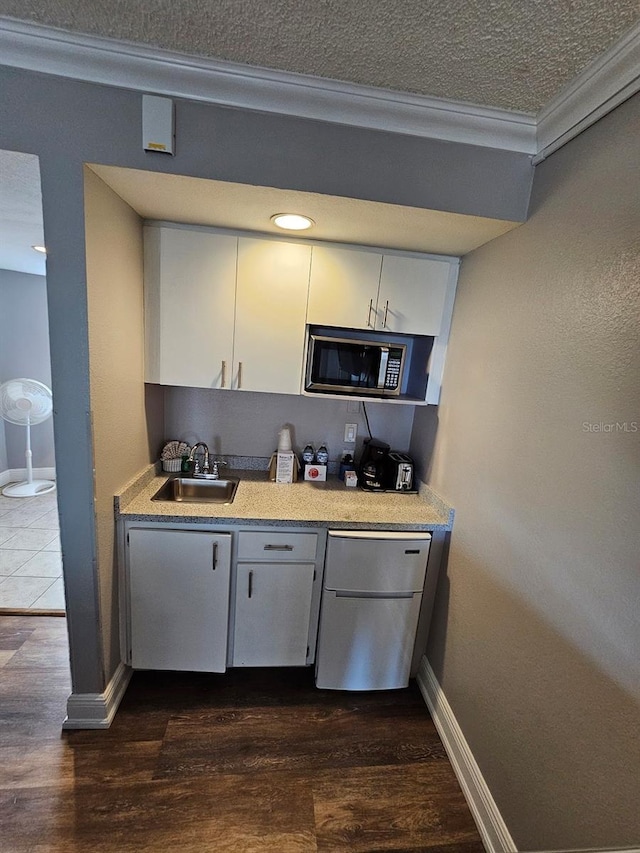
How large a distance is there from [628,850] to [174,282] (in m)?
2.13

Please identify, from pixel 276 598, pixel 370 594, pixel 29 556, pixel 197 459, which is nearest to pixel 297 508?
pixel 276 598

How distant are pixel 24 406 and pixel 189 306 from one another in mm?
2999

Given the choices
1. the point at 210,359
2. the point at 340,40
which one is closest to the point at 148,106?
the point at 340,40

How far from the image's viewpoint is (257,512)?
171 centimetres

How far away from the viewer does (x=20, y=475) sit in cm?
407

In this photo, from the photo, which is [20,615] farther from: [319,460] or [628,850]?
[628,850]

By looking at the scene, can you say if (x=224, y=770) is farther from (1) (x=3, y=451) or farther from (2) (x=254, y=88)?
(1) (x=3, y=451)

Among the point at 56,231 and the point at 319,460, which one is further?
the point at 319,460

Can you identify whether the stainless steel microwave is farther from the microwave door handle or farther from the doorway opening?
the doorway opening

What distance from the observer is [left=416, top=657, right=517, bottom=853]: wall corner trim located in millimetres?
1270

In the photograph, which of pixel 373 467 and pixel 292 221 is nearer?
pixel 292 221

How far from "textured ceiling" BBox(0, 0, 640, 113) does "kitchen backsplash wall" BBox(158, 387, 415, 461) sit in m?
1.48

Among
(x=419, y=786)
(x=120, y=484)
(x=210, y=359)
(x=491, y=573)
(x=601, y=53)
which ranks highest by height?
(x=601, y=53)

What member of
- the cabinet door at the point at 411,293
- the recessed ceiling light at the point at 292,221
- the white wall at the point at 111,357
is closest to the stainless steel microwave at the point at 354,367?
the cabinet door at the point at 411,293
